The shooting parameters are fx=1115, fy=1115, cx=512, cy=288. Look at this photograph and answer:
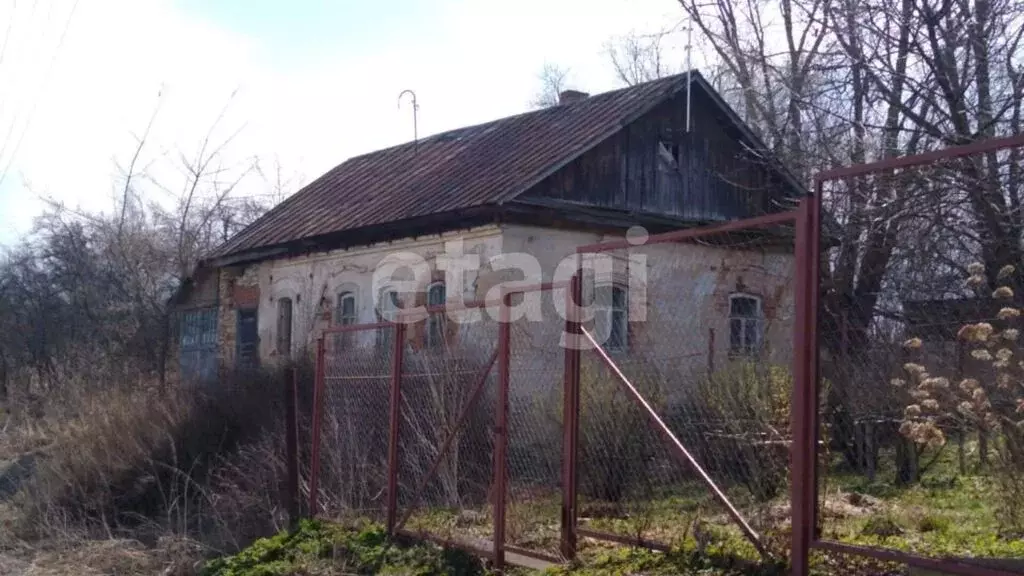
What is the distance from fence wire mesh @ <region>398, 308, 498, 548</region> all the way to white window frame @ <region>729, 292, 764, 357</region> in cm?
200

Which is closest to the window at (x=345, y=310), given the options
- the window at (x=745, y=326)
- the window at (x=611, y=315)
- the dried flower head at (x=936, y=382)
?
the window at (x=611, y=315)

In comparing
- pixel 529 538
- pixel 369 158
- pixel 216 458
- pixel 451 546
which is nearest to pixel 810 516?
pixel 529 538

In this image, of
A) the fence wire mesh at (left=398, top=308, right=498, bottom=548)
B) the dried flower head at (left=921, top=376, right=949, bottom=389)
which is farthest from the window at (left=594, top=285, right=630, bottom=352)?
the dried flower head at (left=921, top=376, right=949, bottom=389)

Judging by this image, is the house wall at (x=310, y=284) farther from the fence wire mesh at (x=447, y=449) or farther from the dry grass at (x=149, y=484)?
the fence wire mesh at (x=447, y=449)

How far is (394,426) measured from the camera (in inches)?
353

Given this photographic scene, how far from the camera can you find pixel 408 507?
8742mm

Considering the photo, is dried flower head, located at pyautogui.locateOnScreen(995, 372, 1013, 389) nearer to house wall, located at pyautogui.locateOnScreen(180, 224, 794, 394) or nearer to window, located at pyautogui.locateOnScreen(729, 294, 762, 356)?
house wall, located at pyautogui.locateOnScreen(180, 224, 794, 394)

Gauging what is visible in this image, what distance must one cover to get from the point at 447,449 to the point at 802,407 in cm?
369

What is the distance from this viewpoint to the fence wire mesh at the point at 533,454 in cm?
789

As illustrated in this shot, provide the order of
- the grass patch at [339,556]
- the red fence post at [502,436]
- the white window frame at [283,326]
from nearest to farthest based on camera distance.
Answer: the red fence post at [502,436]
the grass patch at [339,556]
the white window frame at [283,326]

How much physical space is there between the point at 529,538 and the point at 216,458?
6.44 metres

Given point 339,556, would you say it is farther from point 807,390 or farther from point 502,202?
point 502,202

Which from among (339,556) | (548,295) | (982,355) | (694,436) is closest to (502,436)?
(694,436)

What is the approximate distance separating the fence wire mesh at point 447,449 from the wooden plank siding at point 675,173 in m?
6.32
